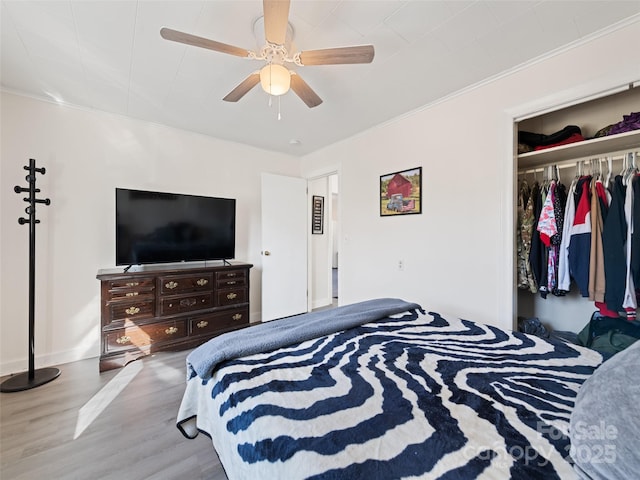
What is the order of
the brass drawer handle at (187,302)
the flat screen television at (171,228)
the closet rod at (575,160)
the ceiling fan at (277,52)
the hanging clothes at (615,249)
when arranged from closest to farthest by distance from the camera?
the ceiling fan at (277,52), the hanging clothes at (615,249), the closet rod at (575,160), the flat screen television at (171,228), the brass drawer handle at (187,302)

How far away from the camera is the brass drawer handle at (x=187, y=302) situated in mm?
2736

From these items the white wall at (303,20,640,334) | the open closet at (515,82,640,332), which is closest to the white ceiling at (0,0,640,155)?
the white wall at (303,20,640,334)

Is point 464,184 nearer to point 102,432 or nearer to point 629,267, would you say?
point 629,267

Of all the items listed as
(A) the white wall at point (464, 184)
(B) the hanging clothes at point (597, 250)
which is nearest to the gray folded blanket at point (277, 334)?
(A) the white wall at point (464, 184)

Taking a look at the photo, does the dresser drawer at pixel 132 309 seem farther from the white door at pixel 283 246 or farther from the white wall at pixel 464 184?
the white wall at pixel 464 184

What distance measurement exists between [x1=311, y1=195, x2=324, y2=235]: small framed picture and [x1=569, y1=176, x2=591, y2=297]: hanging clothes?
10.6 ft

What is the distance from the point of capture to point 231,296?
10.0ft

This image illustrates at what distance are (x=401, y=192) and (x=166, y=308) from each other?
8.76 feet

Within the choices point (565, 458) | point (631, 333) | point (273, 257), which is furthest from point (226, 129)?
point (631, 333)

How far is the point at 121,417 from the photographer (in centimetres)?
177

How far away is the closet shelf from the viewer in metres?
1.76

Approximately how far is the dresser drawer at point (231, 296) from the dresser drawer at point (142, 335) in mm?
431

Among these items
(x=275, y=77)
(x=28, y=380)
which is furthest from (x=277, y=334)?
(x=28, y=380)

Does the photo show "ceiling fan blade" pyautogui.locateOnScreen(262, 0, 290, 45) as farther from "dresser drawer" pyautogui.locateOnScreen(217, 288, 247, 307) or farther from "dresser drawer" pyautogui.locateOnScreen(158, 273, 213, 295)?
"dresser drawer" pyautogui.locateOnScreen(217, 288, 247, 307)
